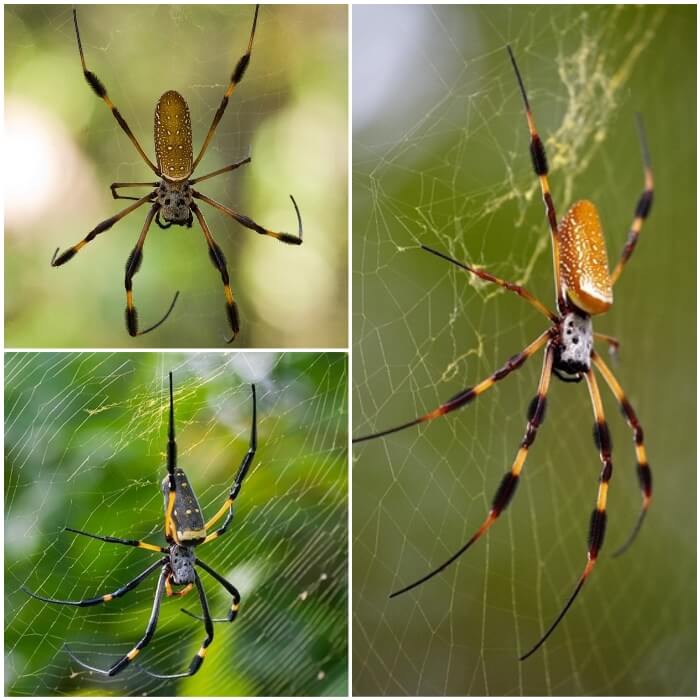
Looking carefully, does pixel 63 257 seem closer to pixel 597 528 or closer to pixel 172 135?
pixel 172 135

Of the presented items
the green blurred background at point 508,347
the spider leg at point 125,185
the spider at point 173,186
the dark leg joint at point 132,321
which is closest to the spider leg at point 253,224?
the spider at point 173,186

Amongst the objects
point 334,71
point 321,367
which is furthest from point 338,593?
point 334,71

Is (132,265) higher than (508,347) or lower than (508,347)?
higher

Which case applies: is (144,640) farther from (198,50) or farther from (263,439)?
(198,50)

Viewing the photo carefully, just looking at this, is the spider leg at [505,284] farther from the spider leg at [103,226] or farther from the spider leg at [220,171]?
the spider leg at [103,226]

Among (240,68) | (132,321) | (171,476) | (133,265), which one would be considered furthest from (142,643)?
(240,68)

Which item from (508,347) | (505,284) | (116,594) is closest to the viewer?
(505,284)

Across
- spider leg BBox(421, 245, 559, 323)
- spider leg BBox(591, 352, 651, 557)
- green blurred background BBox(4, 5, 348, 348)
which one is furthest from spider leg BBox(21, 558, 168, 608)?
spider leg BBox(591, 352, 651, 557)

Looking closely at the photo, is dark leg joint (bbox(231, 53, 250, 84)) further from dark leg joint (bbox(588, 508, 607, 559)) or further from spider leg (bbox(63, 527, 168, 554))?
dark leg joint (bbox(588, 508, 607, 559))
